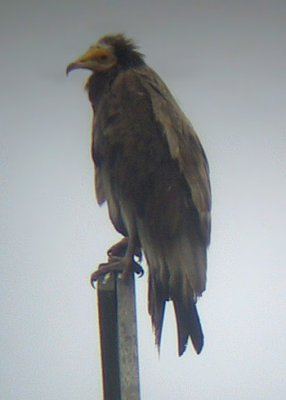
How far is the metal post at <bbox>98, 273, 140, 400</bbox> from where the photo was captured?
→ 203 centimetres

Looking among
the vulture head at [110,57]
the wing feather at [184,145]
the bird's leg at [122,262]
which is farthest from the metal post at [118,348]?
the vulture head at [110,57]

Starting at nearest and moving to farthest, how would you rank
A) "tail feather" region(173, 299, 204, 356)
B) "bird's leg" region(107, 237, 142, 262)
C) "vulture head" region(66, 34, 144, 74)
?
"tail feather" region(173, 299, 204, 356) < "bird's leg" region(107, 237, 142, 262) < "vulture head" region(66, 34, 144, 74)

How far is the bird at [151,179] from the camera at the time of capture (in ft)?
8.87

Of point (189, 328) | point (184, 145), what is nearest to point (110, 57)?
point (184, 145)

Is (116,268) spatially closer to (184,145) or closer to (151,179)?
(151,179)

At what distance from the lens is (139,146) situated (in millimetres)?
2959

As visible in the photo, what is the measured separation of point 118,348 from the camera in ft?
6.76

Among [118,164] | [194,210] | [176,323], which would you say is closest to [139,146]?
[118,164]

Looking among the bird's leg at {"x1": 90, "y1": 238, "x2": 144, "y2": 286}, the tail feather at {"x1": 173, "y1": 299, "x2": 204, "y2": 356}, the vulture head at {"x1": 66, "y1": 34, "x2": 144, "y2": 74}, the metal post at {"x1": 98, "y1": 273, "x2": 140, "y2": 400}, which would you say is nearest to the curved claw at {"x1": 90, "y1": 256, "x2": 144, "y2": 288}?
the bird's leg at {"x1": 90, "y1": 238, "x2": 144, "y2": 286}

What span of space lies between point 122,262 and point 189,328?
35 centimetres

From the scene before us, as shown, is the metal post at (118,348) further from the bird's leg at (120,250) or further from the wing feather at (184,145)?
the bird's leg at (120,250)

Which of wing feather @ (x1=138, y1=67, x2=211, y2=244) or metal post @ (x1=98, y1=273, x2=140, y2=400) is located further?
wing feather @ (x1=138, y1=67, x2=211, y2=244)

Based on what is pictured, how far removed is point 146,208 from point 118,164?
0.63ft

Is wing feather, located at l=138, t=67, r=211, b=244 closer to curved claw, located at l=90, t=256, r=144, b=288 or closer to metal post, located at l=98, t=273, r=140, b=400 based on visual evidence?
curved claw, located at l=90, t=256, r=144, b=288
